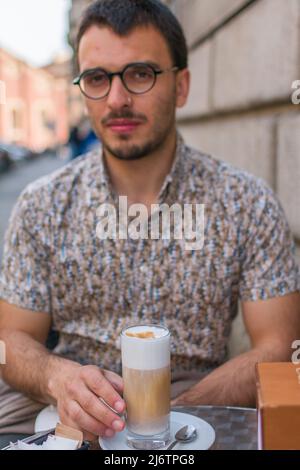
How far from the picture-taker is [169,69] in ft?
7.14

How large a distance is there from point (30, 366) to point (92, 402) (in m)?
0.50

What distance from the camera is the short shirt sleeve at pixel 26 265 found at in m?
2.01

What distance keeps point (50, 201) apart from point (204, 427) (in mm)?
1008

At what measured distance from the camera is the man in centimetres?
198

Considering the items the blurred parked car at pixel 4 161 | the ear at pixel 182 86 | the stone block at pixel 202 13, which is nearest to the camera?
the ear at pixel 182 86

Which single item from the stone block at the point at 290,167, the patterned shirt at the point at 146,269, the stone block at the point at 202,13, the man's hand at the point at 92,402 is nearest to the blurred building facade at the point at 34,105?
the stone block at the point at 202,13

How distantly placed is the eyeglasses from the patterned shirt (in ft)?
1.08

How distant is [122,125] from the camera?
203 cm

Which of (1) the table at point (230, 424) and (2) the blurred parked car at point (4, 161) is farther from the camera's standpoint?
(2) the blurred parked car at point (4, 161)

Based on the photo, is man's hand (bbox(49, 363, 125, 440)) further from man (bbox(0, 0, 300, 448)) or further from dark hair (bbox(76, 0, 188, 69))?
dark hair (bbox(76, 0, 188, 69))

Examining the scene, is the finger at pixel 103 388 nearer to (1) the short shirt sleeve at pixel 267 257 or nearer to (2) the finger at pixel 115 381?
(2) the finger at pixel 115 381

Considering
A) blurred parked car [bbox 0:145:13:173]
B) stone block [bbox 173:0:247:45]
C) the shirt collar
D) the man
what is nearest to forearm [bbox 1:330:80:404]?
the man

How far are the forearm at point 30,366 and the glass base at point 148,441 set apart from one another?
0.34 meters

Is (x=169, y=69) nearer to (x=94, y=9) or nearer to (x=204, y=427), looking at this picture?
(x=94, y=9)
